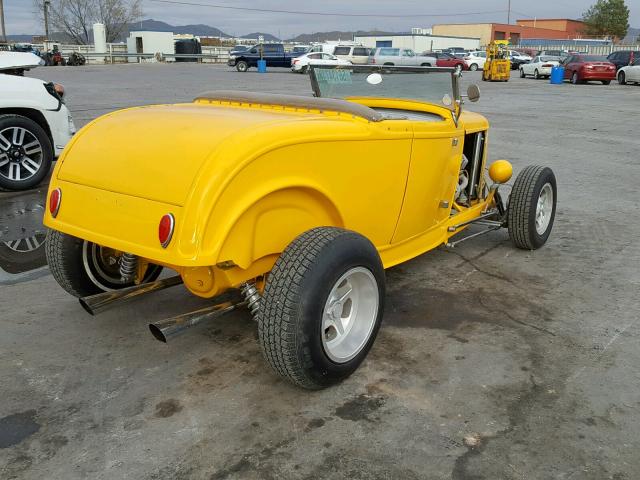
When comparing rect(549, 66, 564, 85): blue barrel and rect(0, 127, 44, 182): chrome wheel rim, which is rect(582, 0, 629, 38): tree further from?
rect(0, 127, 44, 182): chrome wheel rim

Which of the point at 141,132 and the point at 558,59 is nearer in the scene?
the point at 141,132

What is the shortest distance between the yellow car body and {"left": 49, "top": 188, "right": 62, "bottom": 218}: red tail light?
1.0 inches

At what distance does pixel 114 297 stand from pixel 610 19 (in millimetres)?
96991

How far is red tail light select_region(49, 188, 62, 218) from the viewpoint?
10.3 feet

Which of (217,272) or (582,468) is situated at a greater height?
(217,272)

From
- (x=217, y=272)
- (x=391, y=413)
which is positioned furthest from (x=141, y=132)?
(x=391, y=413)

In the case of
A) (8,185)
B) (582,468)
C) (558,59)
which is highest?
(558,59)

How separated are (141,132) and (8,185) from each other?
455cm

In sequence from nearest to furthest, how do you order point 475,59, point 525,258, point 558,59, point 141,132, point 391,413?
1. point 391,413
2. point 141,132
3. point 525,258
4. point 558,59
5. point 475,59

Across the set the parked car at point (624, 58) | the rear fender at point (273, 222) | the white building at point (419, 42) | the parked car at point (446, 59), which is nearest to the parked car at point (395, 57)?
the parked car at point (446, 59)

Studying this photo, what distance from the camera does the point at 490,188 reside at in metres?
5.23

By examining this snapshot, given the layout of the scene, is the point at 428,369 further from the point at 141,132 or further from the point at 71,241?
the point at 71,241

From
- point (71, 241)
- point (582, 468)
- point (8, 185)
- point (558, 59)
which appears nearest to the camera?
point (582, 468)

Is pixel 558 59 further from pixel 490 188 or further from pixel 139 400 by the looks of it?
pixel 139 400
